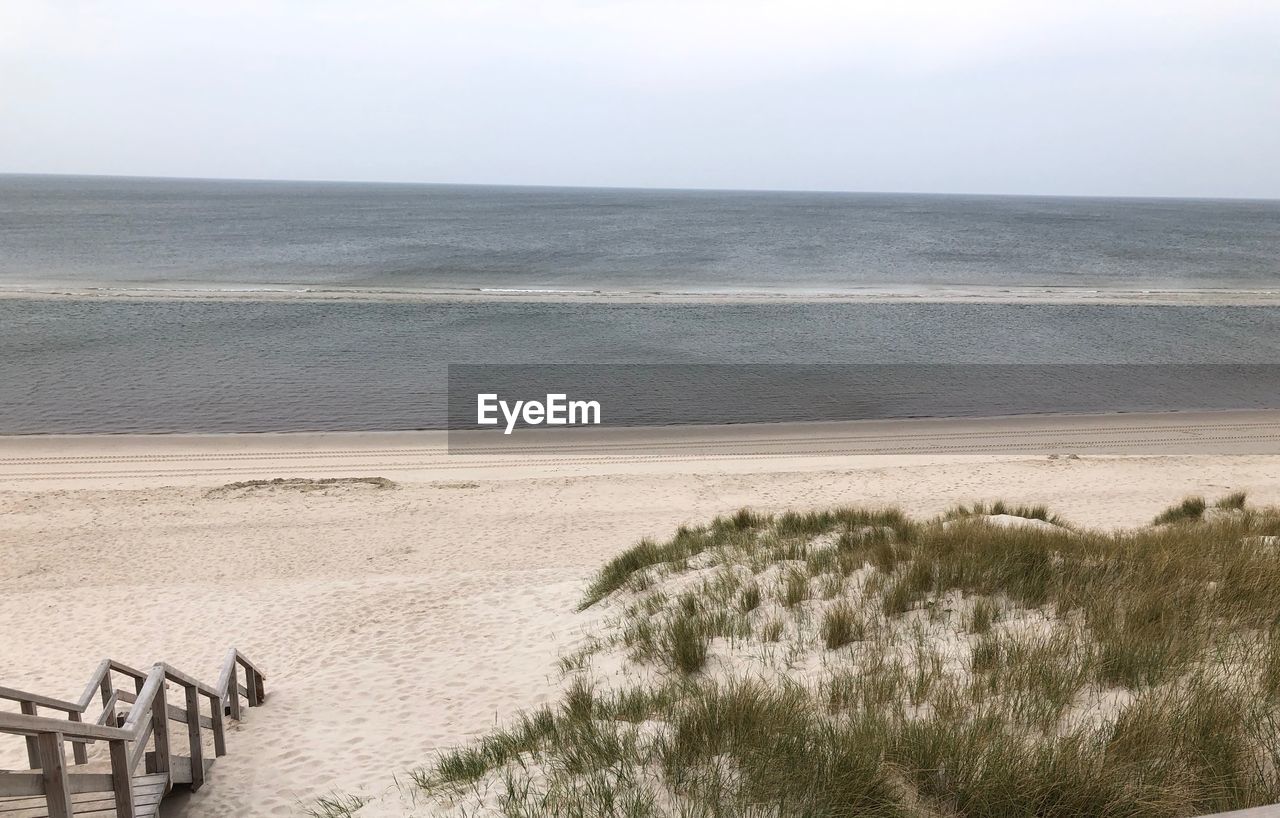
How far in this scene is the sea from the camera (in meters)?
27.1

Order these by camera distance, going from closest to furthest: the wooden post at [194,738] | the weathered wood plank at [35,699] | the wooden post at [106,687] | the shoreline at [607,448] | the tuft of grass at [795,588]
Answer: the weathered wood plank at [35,699], the wooden post at [194,738], the wooden post at [106,687], the tuft of grass at [795,588], the shoreline at [607,448]

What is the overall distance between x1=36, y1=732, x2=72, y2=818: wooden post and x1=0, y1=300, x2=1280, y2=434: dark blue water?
2073cm

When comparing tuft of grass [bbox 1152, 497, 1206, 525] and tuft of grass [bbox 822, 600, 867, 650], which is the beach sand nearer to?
tuft of grass [bbox 1152, 497, 1206, 525]

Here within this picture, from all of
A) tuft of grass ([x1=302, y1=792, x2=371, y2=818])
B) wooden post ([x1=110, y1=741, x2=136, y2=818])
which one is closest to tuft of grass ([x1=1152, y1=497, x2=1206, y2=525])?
tuft of grass ([x1=302, y1=792, x2=371, y2=818])

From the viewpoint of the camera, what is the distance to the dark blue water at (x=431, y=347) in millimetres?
25766

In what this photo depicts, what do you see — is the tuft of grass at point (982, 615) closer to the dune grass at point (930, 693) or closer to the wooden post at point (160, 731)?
the dune grass at point (930, 693)

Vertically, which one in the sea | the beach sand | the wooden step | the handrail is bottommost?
the beach sand

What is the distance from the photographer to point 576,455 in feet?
72.2

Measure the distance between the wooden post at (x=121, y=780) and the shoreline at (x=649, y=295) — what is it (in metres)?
43.6

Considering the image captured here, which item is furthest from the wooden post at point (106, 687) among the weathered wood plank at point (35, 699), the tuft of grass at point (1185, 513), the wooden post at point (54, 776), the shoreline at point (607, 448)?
the tuft of grass at point (1185, 513)

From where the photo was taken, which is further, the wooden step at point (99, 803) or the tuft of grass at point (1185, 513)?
the tuft of grass at point (1185, 513)

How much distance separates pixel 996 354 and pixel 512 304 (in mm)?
25850

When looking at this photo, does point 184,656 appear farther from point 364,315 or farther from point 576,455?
point 364,315

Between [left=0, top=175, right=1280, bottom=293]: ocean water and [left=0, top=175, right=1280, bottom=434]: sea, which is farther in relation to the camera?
[left=0, top=175, right=1280, bottom=293]: ocean water
